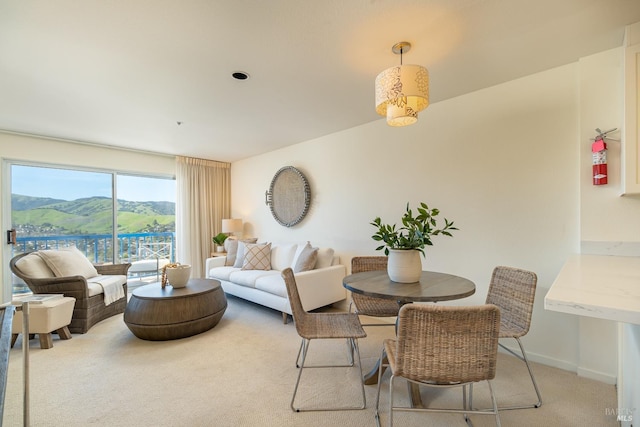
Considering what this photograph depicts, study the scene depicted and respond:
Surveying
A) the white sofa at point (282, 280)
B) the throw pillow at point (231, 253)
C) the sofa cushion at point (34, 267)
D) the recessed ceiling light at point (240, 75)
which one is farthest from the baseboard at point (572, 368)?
the sofa cushion at point (34, 267)

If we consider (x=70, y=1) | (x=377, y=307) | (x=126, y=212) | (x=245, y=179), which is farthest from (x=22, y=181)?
(x=377, y=307)

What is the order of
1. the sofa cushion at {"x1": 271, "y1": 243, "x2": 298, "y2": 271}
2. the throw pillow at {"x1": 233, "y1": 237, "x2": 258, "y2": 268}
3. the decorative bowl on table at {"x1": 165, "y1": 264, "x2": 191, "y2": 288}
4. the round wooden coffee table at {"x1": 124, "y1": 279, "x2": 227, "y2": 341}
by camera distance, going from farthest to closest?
the throw pillow at {"x1": 233, "y1": 237, "x2": 258, "y2": 268} → the sofa cushion at {"x1": 271, "y1": 243, "x2": 298, "y2": 271} → the decorative bowl on table at {"x1": 165, "y1": 264, "x2": 191, "y2": 288} → the round wooden coffee table at {"x1": 124, "y1": 279, "x2": 227, "y2": 341}

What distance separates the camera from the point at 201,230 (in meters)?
5.30

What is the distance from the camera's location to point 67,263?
3219 millimetres

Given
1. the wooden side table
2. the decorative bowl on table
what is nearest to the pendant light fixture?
the decorative bowl on table

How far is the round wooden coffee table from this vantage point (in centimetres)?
271

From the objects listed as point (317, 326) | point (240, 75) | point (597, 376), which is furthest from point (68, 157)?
point (597, 376)

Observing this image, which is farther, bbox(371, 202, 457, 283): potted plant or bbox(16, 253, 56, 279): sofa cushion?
bbox(16, 253, 56, 279): sofa cushion

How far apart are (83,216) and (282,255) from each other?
3.16 meters

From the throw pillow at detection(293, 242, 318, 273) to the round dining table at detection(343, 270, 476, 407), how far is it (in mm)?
1467

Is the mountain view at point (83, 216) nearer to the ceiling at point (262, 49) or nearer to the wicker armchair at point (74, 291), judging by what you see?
the wicker armchair at point (74, 291)

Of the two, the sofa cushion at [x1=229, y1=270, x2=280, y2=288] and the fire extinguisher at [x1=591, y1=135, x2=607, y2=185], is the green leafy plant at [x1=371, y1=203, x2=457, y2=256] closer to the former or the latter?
the fire extinguisher at [x1=591, y1=135, x2=607, y2=185]

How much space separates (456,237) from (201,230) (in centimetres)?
436

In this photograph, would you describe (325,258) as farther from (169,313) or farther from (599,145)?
(599,145)
